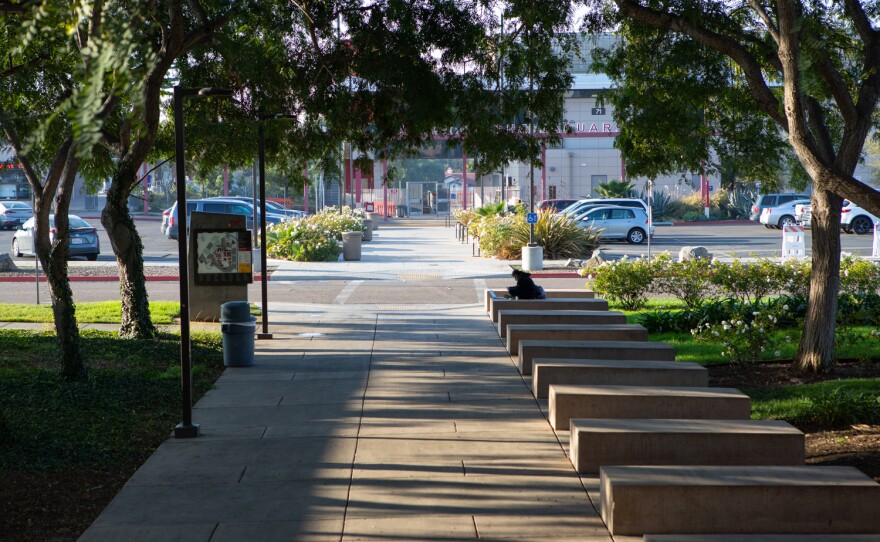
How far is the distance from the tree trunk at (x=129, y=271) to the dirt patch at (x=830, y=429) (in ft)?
27.2

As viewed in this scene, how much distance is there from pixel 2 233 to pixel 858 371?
1663 inches

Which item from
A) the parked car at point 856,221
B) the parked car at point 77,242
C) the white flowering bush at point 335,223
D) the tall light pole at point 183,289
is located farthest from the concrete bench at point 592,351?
the parked car at point 856,221

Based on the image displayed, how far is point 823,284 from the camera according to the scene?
11.2m

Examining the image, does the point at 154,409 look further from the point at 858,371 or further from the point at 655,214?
the point at 655,214

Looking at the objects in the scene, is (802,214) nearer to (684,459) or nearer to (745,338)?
(745,338)

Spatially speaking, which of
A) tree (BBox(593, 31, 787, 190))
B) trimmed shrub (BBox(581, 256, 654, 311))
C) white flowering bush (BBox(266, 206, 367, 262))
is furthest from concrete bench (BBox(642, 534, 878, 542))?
white flowering bush (BBox(266, 206, 367, 262))

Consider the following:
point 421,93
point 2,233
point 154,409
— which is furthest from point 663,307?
point 2,233

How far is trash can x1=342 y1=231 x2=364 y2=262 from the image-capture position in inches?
1196

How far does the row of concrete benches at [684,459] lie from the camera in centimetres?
593

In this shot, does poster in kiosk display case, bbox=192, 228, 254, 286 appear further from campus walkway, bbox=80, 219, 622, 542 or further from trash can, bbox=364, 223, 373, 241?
trash can, bbox=364, 223, 373, 241

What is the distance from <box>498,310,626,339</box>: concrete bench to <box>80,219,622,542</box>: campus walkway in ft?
2.69

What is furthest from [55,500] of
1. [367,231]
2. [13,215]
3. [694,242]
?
[13,215]

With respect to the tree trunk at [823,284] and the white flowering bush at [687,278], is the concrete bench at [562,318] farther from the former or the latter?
the tree trunk at [823,284]

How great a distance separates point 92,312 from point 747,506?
14.4 metres
